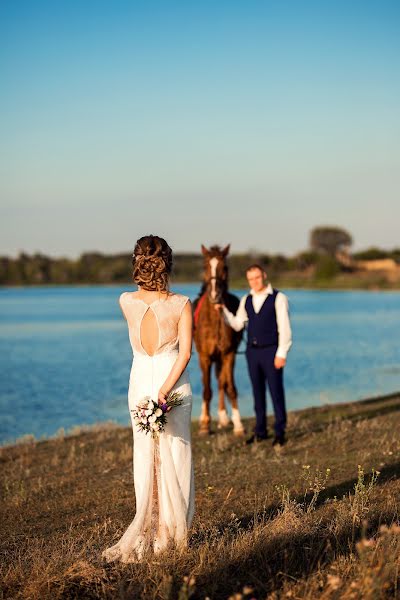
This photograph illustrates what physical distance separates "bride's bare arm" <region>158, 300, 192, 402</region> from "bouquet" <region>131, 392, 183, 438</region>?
0.08 m

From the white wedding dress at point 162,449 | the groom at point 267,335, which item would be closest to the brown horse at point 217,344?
the groom at point 267,335

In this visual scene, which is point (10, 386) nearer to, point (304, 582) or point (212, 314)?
point (212, 314)

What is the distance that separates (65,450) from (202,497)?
4.65 metres

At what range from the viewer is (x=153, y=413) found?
502 cm

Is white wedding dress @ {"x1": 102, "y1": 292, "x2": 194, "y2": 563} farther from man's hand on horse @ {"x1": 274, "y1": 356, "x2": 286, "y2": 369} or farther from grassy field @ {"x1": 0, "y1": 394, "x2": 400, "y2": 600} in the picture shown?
man's hand on horse @ {"x1": 274, "y1": 356, "x2": 286, "y2": 369}

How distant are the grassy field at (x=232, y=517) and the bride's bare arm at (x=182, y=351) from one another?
1.09m

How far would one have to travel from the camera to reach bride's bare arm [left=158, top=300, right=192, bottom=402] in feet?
16.9

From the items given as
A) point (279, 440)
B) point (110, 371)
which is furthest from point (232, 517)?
point (110, 371)

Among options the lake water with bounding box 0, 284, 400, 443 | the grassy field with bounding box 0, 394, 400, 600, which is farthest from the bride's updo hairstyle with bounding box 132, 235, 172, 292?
the lake water with bounding box 0, 284, 400, 443

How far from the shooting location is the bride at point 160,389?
5152 mm

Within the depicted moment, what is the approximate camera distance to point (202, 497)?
761 cm

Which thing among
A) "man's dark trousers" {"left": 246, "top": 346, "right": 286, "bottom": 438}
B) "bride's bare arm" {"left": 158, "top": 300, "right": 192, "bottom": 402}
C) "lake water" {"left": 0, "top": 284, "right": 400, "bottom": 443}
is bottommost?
"lake water" {"left": 0, "top": 284, "right": 400, "bottom": 443}

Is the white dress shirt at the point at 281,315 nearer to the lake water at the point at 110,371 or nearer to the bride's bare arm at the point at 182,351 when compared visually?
the bride's bare arm at the point at 182,351

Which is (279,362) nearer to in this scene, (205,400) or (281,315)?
(281,315)
